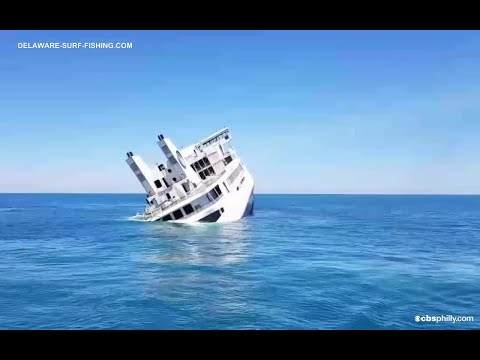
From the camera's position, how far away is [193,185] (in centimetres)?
4381

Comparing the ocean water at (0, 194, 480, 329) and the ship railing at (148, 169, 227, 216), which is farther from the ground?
the ship railing at (148, 169, 227, 216)

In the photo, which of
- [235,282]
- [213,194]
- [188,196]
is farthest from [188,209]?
[235,282]

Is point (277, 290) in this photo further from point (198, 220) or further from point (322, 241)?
point (198, 220)

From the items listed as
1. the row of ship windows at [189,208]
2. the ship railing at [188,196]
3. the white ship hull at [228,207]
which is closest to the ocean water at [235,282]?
A: the white ship hull at [228,207]

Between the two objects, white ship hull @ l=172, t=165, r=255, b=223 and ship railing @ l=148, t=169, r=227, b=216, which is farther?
ship railing @ l=148, t=169, r=227, b=216

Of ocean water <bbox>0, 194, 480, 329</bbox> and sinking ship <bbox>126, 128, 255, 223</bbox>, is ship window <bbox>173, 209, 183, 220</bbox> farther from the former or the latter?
ocean water <bbox>0, 194, 480, 329</bbox>

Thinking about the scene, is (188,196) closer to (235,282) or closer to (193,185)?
(193,185)

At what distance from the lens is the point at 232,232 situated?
39.6 metres

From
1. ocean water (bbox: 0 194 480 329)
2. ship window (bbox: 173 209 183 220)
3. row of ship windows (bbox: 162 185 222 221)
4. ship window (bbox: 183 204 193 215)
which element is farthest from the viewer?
ship window (bbox: 173 209 183 220)

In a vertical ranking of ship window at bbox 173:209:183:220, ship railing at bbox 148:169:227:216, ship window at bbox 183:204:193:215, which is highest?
ship railing at bbox 148:169:227:216

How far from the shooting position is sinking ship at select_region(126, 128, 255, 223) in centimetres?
4222

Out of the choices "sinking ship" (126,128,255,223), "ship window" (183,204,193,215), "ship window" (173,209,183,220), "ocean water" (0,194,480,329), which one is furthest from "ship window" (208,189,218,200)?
"ocean water" (0,194,480,329)
